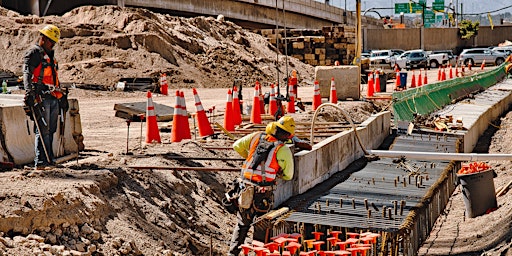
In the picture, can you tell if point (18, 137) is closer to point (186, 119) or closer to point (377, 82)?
point (186, 119)

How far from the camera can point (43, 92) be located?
32.4ft

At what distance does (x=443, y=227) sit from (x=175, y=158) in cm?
466

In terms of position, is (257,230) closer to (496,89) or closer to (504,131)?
(504,131)

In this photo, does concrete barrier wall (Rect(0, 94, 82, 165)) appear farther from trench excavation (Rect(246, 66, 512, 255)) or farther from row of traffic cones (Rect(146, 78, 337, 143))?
trench excavation (Rect(246, 66, 512, 255))

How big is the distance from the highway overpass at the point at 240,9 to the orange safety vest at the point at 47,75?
56.7ft

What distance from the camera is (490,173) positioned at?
13133 mm

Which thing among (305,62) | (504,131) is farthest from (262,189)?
(305,62)

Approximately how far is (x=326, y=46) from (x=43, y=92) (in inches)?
1354

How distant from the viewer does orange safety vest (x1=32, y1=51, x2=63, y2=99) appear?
386 inches

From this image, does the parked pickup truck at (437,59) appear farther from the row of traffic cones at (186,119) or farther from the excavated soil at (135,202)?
the row of traffic cones at (186,119)

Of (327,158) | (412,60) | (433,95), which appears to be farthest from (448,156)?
(412,60)

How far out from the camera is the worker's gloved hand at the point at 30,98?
9.68 m

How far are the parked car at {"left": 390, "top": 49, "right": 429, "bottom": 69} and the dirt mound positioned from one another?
1706 centimetres

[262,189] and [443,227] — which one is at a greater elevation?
[262,189]
